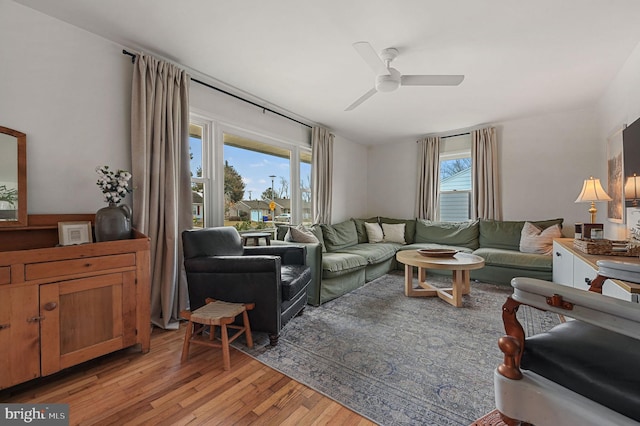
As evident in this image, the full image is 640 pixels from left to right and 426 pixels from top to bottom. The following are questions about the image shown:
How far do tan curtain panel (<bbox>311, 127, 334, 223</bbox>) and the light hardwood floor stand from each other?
8.83 ft

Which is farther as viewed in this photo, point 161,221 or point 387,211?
point 387,211

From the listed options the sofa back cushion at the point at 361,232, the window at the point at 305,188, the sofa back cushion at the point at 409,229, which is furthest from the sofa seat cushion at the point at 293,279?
the sofa back cushion at the point at 409,229

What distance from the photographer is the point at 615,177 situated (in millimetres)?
2662

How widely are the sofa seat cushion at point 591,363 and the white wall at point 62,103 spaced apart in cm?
289

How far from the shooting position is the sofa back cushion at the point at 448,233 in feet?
13.8

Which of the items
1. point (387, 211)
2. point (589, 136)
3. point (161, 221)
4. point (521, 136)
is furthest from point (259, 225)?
point (589, 136)

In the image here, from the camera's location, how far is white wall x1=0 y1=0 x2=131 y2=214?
5.85 feet

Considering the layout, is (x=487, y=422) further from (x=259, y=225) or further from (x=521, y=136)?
(x=521, y=136)

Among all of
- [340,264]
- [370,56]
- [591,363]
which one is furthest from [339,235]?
[591,363]

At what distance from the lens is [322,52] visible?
90.2 inches

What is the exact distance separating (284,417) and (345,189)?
411 centimetres

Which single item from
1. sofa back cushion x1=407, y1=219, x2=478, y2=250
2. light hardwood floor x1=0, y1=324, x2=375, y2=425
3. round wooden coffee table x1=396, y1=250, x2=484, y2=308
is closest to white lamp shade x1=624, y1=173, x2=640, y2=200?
round wooden coffee table x1=396, y1=250, x2=484, y2=308

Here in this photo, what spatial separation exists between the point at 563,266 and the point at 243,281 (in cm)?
293

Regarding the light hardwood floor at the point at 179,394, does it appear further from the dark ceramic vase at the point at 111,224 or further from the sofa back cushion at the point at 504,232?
the sofa back cushion at the point at 504,232
